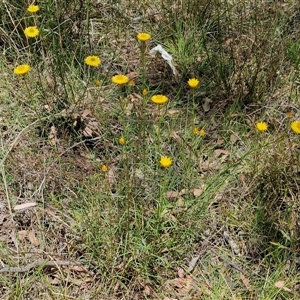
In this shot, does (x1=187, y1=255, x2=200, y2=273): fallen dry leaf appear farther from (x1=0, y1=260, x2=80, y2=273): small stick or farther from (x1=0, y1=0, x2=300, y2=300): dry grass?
(x1=0, y1=260, x2=80, y2=273): small stick

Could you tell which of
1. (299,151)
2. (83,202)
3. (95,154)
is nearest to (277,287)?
(299,151)

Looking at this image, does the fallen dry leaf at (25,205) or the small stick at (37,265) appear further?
the fallen dry leaf at (25,205)

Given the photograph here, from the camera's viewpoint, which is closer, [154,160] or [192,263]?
[192,263]

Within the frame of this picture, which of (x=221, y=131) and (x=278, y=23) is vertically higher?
(x=278, y=23)

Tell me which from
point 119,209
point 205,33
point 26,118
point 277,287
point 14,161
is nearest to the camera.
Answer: point 277,287

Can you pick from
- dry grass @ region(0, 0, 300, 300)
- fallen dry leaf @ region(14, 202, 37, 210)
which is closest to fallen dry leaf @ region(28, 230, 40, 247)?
dry grass @ region(0, 0, 300, 300)

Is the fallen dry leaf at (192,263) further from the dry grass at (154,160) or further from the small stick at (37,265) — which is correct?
the small stick at (37,265)

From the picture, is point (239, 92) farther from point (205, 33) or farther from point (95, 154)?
point (95, 154)

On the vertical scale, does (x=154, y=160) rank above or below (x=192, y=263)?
above

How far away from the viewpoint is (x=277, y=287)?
1823 mm

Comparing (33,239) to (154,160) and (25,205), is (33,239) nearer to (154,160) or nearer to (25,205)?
(25,205)

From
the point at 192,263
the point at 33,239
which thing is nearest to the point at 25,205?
the point at 33,239

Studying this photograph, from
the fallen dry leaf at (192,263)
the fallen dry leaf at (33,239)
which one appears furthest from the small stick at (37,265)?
the fallen dry leaf at (192,263)

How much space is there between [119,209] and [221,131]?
2.39 feet
